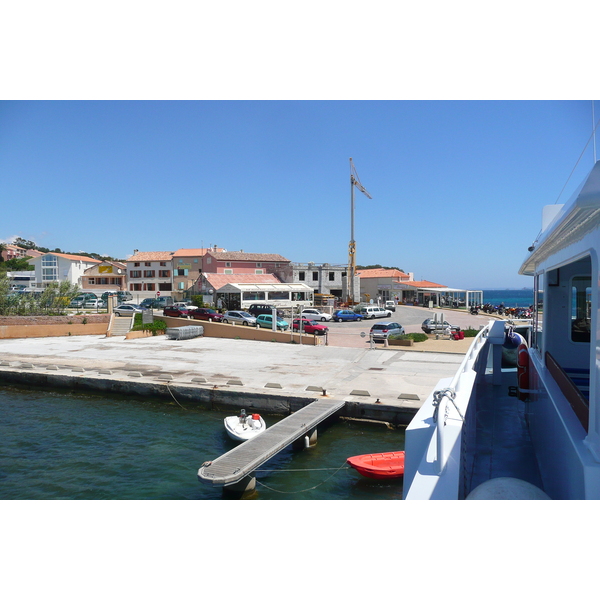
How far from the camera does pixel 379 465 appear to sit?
1071 centimetres

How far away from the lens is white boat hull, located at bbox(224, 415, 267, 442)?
1281 cm

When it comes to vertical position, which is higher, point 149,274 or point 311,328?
point 149,274

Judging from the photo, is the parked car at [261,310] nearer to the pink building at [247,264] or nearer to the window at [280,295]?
the window at [280,295]

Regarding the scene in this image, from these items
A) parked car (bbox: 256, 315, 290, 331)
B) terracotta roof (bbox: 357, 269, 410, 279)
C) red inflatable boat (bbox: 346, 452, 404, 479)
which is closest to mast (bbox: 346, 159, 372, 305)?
terracotta roof (bbox: 357, 269, 410, 279)

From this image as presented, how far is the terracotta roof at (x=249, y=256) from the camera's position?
57.5m

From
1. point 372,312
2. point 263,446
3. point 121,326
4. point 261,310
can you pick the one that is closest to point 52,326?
point 121,326

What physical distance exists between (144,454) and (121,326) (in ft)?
75.4

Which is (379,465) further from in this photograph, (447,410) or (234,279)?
(234,279)

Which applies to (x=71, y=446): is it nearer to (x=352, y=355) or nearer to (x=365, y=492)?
(x=365, y=492)

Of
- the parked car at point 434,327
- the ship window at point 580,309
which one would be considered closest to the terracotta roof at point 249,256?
the parked car at point 434,327

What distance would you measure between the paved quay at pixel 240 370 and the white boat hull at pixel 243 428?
2606mm

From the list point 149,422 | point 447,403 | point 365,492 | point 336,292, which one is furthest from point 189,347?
point 336,292

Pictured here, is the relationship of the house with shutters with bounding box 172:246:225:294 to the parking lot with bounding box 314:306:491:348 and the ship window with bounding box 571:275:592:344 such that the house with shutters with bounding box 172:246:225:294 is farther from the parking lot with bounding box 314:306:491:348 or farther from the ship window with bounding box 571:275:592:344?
the ship window with bounding box 571:275:592:344

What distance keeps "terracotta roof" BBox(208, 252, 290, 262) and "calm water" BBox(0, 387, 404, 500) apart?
1611 inches
